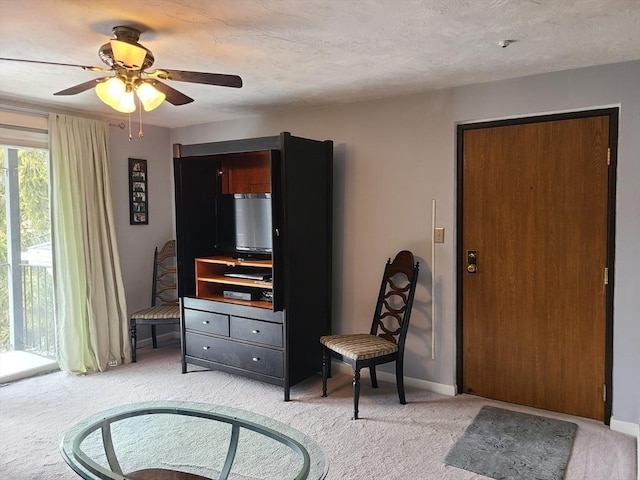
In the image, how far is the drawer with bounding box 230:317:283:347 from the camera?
138 inches

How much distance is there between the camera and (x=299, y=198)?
11.5 ft

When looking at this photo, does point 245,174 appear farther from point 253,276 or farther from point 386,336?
point 386,336

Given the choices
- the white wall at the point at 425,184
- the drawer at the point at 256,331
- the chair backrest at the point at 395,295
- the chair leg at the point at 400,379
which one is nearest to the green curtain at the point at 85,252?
the drawer at the point at 256,331

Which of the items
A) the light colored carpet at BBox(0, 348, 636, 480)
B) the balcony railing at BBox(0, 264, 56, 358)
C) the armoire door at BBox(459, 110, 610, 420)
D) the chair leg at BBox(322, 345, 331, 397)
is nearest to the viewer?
the light colored carpet at BBox(0, 348, 636, 480)

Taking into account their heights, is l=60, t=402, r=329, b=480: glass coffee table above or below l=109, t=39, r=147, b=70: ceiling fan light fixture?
below

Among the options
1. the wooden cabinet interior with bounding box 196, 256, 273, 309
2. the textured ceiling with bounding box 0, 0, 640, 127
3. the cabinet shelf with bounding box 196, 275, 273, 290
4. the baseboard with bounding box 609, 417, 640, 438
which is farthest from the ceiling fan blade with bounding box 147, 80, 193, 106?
the baseboard with bounding box 609, 417, 640, 438

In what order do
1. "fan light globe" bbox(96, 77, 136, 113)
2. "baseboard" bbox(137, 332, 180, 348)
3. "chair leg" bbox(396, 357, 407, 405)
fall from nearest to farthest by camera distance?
"fan light globe" bbox(96, 77, 136, 113)
"chair leg" bbox(396, 357, 407, 405)
"baseboard" bbox(137, 332, 180, 348)

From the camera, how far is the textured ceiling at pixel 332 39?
203 centimetres

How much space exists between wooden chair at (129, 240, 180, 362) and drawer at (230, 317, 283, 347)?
2.87 feet

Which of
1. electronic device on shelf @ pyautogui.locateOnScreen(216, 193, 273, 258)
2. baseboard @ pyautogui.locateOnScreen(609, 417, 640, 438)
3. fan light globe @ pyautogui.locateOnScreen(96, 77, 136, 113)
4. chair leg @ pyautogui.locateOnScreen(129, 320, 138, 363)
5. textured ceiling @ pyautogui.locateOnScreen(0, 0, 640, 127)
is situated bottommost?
baseboard @ pyautogui.locateOnScreen(609, 417, 640, 438)

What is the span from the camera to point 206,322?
12.8ft

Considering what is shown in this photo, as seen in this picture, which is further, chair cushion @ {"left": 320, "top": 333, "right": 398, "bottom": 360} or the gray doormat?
chair cushion @ {"left": 320, "top": 333, "right": 398, "bottom": 360}

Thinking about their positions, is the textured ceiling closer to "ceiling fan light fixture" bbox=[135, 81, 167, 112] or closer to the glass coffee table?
"ceiling fan light fixture" bbox=[135, 81, 167, 112]

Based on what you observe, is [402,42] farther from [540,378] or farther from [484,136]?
[540,378]
